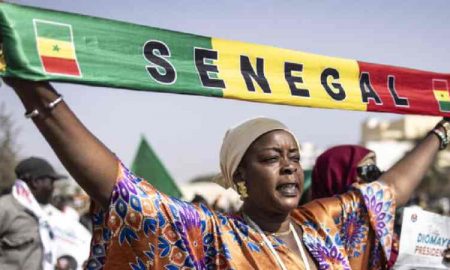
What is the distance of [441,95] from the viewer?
4027 mm

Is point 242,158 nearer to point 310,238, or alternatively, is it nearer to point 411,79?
point 310,238

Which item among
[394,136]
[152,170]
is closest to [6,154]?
[152,170]

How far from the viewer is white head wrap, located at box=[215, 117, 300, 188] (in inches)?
126

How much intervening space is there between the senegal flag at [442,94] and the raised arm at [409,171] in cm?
26

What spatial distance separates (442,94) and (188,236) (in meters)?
1.69

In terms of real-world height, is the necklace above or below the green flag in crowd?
below

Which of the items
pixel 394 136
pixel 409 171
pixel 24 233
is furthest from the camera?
pixel 394 136

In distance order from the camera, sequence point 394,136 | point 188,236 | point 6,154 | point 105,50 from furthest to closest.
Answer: point 394,136 < point 6,154 < point 188,236 < point 105,50

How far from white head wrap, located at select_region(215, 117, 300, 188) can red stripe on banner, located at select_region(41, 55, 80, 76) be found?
30.9 inches

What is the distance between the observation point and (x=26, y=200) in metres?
6.10

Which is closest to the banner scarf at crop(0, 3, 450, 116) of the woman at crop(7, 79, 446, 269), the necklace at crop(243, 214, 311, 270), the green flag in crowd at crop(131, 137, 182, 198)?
the woman at crop(7, 79, 446, 269)

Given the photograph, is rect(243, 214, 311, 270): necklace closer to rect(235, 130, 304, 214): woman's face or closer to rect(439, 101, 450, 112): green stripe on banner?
rect(235, 130, 304, 214): woman's face

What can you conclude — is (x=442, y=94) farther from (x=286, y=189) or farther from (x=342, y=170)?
(x=286, y=189)

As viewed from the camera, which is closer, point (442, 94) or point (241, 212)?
point (241, 212)
